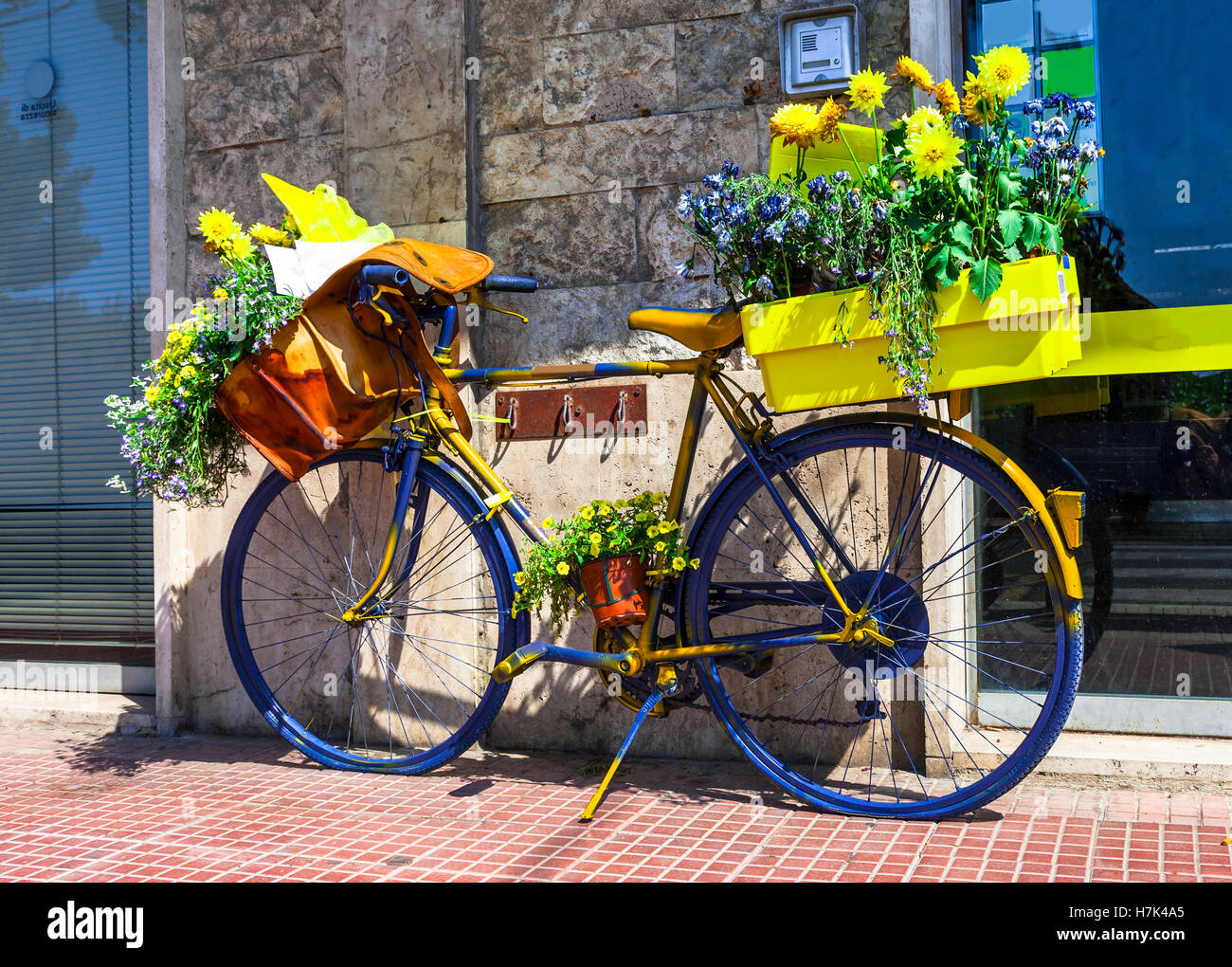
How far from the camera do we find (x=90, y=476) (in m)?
5.24

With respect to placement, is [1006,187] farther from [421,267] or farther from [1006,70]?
[421,267]

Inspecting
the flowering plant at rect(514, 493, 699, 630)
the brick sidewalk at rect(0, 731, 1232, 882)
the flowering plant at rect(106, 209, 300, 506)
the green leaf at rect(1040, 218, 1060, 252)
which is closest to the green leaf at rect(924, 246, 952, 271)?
the green leaf at rect(1040, 218, 1060, 252)

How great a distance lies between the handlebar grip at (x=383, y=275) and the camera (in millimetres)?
3594

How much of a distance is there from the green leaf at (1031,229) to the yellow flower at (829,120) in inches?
23.1

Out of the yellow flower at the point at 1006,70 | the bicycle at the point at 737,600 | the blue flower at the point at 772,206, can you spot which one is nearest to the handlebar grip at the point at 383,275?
the bicycle at the point at 737,600

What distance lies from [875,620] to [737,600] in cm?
48

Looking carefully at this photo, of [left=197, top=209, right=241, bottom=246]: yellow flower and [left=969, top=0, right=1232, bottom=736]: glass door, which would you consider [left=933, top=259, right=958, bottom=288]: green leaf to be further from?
[left=197, top=209, right=241, bottom=246]: yellow flower

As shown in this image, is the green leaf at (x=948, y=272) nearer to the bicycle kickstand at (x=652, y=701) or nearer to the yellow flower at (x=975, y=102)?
the yellow flower at (x=975, y=102)

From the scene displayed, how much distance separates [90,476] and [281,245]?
6.42ft

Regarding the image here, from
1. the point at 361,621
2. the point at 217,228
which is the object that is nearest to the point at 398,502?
the point at 361,621

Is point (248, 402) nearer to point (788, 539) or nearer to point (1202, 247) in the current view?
point (788, 539)

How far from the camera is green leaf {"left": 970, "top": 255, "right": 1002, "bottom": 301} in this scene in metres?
2.92

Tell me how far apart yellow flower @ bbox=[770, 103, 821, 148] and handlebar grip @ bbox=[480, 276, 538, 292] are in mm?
1091
